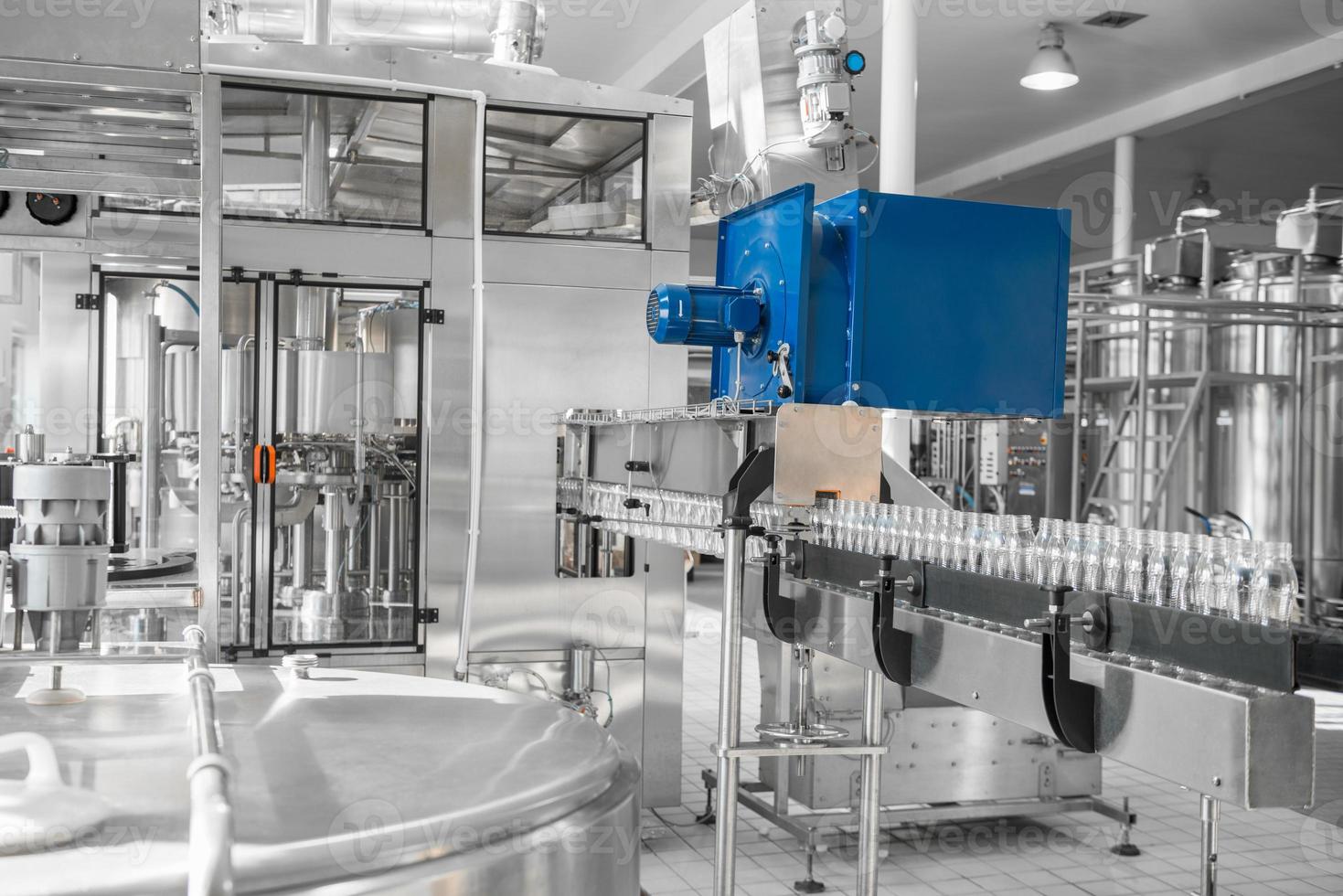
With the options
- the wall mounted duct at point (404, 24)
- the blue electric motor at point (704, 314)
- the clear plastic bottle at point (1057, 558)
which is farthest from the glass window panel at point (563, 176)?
the clear plastic bottle at point (1057, 558)

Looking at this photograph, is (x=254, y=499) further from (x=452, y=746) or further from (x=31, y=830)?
(x=31, y=830)

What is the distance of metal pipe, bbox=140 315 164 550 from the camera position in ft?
13.7

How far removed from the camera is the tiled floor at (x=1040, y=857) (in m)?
3.58

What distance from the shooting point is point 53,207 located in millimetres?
3697

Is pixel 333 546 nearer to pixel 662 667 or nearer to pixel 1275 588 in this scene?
pixel 662 667

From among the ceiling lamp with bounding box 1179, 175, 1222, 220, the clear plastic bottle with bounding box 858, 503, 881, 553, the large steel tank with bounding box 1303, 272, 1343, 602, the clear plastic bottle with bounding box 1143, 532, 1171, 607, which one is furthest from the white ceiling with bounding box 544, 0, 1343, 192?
the clear plastic bottle with bounding box 1143, 532, 1171, 607

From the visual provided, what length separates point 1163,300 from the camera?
646 cm

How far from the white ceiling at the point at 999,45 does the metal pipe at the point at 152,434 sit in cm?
343

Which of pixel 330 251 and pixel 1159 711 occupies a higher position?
pixel 330 251

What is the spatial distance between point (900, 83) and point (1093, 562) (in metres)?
4.58

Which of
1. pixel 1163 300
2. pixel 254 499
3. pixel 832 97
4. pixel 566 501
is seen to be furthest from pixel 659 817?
pixel 1163 300

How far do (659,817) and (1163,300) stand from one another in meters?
4.20

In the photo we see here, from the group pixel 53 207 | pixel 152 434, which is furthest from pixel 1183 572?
pixel 152 434

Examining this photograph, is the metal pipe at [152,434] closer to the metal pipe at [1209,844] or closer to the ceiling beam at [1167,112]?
the metal pipe at [1209,844]
